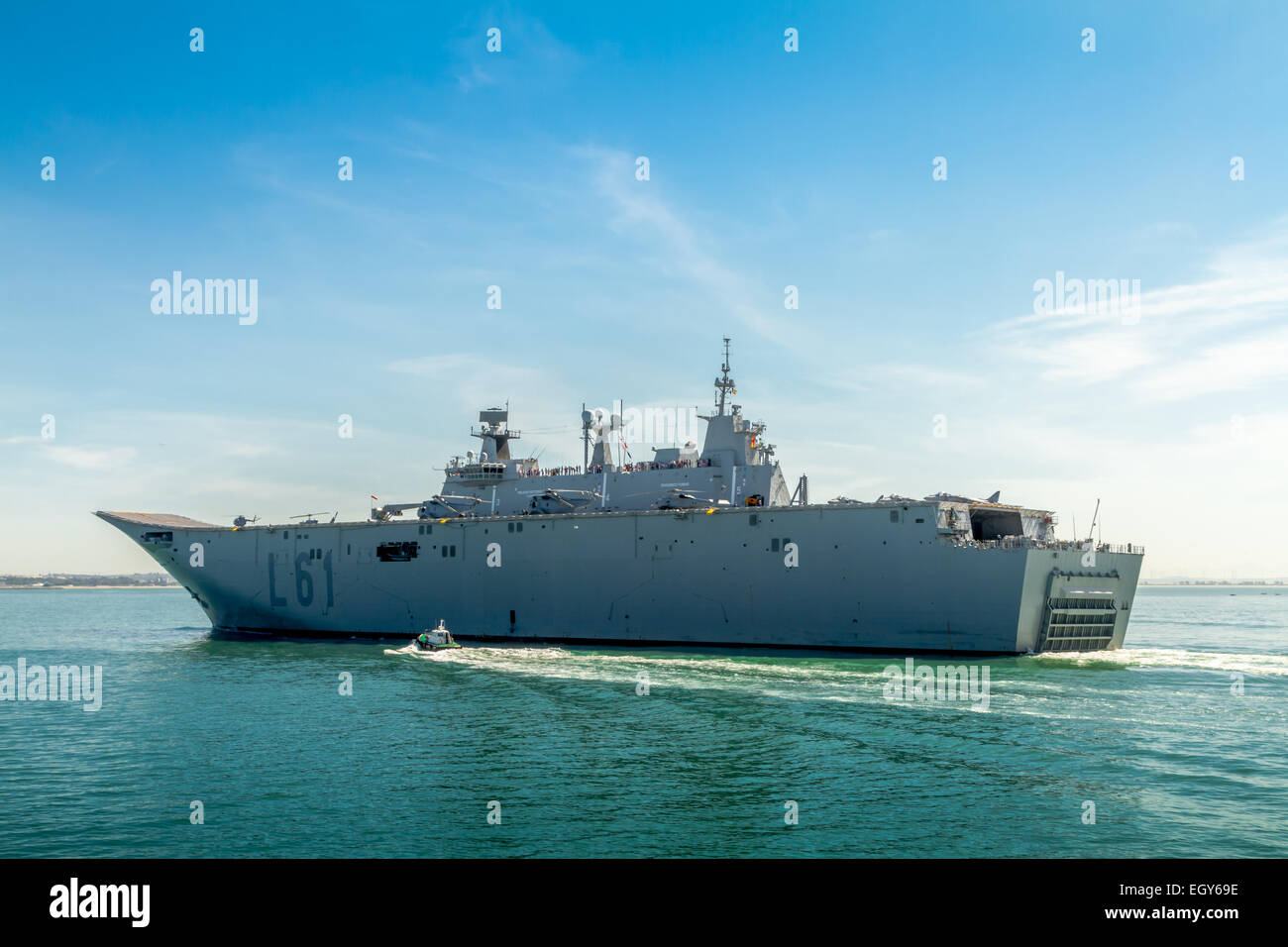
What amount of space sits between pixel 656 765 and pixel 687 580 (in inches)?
685

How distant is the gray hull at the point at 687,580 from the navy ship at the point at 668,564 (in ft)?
0.23

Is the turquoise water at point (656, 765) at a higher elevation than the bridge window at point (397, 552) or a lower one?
lower

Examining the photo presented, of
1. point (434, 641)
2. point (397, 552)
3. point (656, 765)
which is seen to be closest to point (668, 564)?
point (434, 641)

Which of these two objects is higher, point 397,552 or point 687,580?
point 397,552

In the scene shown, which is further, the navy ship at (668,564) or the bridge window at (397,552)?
the bridge window at (397,552)

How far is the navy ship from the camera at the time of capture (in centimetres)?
2920

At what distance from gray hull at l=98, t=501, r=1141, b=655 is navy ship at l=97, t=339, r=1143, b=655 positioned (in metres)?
0.07

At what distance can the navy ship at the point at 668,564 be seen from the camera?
29203 millimetres

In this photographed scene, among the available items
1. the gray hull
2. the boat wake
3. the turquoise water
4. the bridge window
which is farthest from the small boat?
the boat wake

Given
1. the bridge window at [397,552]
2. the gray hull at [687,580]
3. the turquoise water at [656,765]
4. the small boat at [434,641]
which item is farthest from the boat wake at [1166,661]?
the bridge window at [397,552]

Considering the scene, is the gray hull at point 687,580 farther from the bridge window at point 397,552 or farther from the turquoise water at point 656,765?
the turquoise water at point 656,765

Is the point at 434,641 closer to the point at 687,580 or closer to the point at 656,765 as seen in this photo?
the point at 687,580

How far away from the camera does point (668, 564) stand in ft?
110
